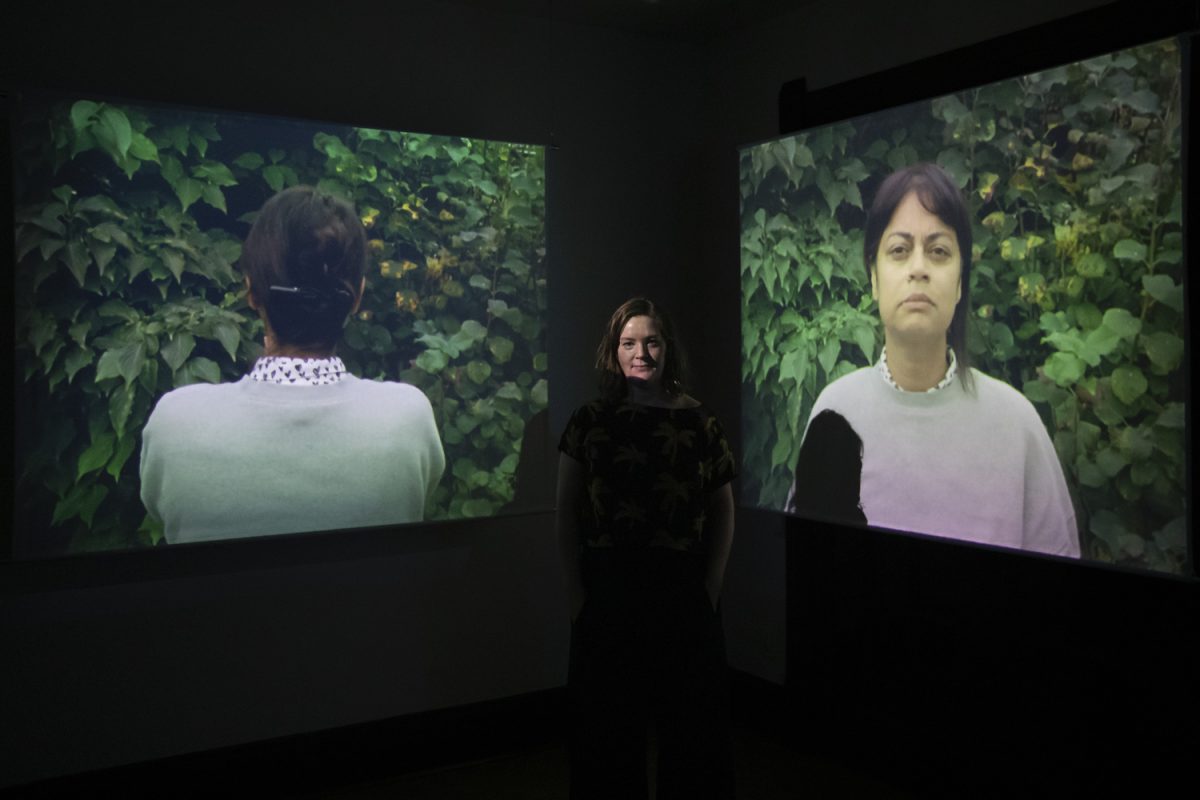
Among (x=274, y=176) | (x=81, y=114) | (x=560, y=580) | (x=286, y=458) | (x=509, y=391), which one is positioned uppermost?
(x=81, y=114)

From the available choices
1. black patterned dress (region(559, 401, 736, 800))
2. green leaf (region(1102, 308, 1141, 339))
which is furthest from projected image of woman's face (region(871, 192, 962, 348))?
black patterned dress (region(559, 401, 736, 800))

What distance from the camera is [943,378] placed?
9.55ft

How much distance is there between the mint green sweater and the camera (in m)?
2.97

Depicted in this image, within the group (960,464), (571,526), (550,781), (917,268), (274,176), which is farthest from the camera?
(550,781)

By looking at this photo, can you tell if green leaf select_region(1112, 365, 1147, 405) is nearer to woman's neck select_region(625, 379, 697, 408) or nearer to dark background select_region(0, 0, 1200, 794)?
dark background select_region(0, 0, 1200, 794)

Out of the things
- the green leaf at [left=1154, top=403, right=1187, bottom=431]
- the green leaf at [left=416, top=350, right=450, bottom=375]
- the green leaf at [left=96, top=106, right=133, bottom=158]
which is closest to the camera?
the green leaf at [left=1154, top=403, right=1187, bottom=431]

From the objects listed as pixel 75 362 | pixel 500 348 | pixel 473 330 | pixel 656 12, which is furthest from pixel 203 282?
pixel 656 12

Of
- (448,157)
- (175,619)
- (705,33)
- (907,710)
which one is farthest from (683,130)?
(175,619)

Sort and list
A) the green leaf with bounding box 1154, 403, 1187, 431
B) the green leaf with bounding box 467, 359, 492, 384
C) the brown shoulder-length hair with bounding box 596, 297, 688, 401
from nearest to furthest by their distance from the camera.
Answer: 1. the green leaf with bounding box 1154, 403, 1187, 431
2. the brown shoulder-length hair with bounding box 596, 297, 688, 401
3. the green leaf with bounding box 467, 359, 492, 384

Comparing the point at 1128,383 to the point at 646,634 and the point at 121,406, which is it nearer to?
the point at 646,634

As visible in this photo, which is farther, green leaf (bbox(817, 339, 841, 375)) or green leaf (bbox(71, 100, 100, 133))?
green leaf (bbox(817, 339, 841, 375))

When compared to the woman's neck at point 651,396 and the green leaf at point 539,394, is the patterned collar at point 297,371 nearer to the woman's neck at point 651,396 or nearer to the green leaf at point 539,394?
the green leaf at point 539,394

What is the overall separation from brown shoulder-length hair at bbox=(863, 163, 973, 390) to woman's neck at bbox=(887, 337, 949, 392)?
0.18 ft

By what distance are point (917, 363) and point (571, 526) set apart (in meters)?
1.18
